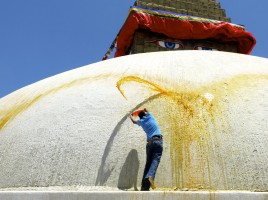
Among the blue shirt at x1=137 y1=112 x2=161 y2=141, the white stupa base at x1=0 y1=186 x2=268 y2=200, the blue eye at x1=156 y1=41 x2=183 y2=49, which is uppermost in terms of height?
the blue eye at x1=156 y1=41 x2=183 y2=49

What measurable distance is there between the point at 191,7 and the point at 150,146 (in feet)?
28.9

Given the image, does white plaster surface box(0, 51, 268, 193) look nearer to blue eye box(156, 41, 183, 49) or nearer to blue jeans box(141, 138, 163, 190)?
blue jeans box(141, 138, 163, 190)

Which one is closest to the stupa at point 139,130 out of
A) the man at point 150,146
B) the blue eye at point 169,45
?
the man at point 150,146

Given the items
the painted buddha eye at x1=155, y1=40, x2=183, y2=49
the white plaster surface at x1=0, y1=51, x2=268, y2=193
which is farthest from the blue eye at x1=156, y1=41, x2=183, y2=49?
the white plaster surface at x1=0, y1=51, x2=268, y2=193

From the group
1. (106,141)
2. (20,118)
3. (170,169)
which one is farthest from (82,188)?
(20,118)

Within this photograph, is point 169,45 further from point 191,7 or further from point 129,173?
point 129,173

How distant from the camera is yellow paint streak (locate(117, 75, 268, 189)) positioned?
3.58 m

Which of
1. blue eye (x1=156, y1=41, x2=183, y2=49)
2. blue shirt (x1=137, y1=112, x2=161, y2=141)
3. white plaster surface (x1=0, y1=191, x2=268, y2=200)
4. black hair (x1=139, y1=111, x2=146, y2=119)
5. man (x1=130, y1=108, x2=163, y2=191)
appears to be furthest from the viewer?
blue eye (x1=156, y1=41, x2=183, y2=49)

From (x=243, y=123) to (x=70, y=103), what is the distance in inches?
88.3

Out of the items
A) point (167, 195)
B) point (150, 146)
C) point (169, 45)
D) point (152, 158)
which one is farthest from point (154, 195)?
point (169, 45)

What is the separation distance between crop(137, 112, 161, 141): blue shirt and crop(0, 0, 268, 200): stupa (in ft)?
0.60

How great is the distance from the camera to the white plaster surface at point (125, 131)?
11.8 ft

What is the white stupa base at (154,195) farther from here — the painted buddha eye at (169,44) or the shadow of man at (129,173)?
the painted buddha eye at (169,44)

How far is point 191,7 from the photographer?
11.4m
